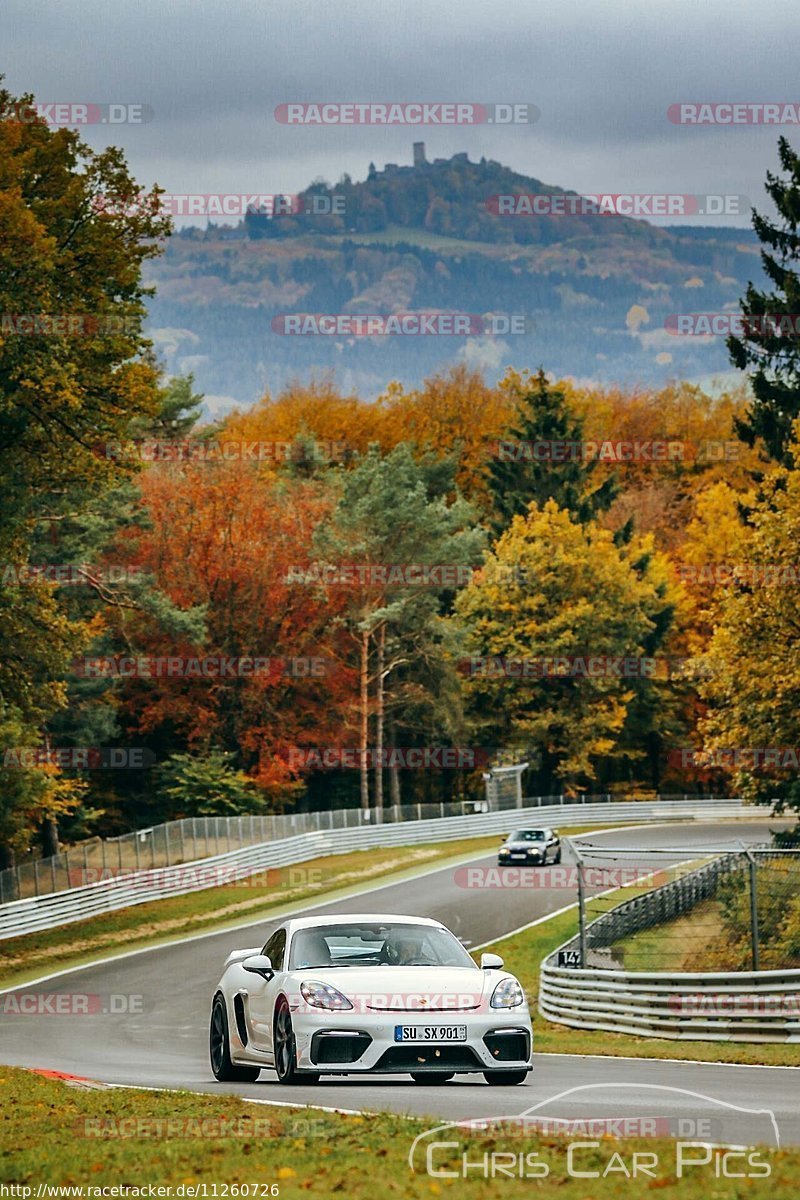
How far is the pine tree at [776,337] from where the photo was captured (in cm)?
4675

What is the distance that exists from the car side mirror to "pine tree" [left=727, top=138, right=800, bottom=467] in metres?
34.8

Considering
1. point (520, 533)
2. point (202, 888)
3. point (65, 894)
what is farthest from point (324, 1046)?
point (520, 533)

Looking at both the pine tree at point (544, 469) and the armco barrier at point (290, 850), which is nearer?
the armco barrier at point (290, 850)

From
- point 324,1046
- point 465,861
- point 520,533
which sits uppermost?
point 520,533

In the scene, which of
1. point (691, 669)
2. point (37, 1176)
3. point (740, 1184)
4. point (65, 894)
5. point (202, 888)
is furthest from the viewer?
point (202, 888)

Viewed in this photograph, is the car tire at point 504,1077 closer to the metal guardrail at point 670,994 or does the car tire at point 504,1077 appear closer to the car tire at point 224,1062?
the car tire at point 224,1062

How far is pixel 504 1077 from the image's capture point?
1338cm

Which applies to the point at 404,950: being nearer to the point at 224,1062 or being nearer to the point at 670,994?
the point at 224,1062

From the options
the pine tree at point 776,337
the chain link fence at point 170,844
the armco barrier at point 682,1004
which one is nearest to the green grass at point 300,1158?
the armco barrier at point 682,1004

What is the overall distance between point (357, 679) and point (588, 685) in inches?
469

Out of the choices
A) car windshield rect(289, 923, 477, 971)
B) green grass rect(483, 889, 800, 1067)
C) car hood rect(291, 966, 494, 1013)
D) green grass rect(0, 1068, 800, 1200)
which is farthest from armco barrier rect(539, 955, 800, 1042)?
green grass rect(0, 1068, 800, 1200)

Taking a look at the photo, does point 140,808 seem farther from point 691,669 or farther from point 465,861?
point 691,669

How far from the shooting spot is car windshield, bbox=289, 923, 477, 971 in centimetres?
1391

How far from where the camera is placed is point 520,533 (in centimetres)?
8606
